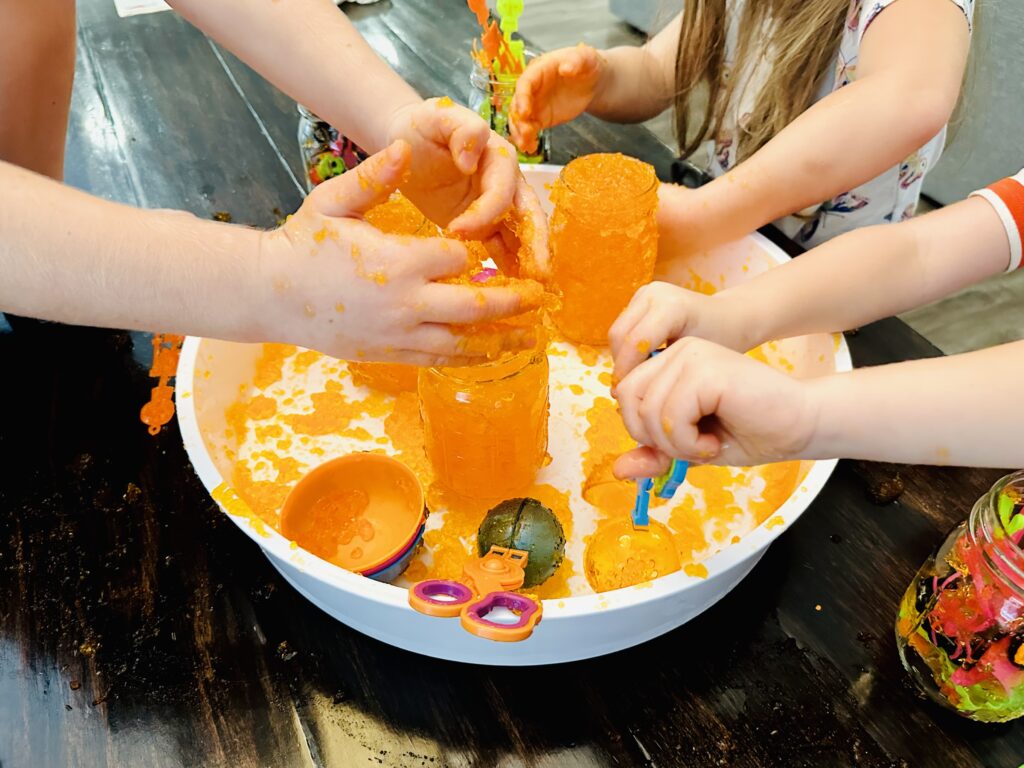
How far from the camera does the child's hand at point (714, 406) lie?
1.52 feet

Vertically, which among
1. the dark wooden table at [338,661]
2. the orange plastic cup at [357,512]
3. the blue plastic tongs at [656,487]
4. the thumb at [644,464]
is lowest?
the dark wooden table at [338,661]

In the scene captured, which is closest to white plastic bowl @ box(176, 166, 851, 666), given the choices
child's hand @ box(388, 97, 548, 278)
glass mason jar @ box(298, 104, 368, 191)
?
child's hand @ box(388, 97, 548, 278)

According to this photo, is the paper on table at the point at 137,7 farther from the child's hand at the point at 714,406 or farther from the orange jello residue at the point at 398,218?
the child's hand at the point at 714,406

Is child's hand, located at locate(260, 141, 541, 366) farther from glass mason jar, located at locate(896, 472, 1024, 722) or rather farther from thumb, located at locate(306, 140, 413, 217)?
glass mason jar, located at locate(896, 472, 1024, 722)

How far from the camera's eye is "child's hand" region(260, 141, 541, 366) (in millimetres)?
428

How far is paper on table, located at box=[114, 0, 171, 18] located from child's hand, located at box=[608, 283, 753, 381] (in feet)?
3.99

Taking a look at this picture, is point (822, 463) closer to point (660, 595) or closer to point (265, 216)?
point (660, 595)

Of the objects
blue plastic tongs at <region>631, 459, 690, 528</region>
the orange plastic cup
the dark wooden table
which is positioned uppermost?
blue plastic tongs at <region>631, 459, 690, 528</region>

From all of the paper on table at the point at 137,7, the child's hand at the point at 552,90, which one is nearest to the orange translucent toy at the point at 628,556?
the child's hand at the point at 552,90

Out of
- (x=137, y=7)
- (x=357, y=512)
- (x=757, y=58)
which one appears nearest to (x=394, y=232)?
(x=357, y=512)

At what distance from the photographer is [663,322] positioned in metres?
0.55

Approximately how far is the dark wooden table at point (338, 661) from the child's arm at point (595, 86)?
49 centimetres

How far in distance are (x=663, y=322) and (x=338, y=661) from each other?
34 centimetres

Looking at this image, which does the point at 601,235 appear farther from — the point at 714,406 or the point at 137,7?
the point at 137,7
